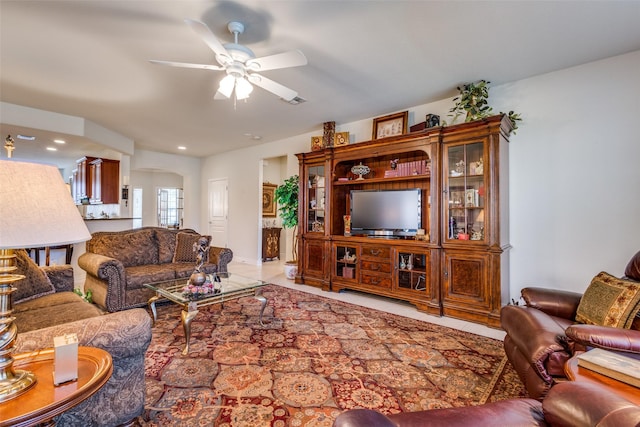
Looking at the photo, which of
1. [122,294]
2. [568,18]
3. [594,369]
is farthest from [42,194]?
[568,18]

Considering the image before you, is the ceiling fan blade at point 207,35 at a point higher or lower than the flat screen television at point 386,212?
higher

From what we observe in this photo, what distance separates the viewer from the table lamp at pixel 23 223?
873 mm

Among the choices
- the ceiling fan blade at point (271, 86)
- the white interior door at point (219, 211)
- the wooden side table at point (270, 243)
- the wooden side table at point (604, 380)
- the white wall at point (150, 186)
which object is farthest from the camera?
the white wall at point (150, 186)

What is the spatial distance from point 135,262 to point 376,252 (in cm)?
311

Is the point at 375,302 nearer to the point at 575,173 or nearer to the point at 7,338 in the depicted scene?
the point at 575,173

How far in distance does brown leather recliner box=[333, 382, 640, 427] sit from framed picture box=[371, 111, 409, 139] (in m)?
3.49

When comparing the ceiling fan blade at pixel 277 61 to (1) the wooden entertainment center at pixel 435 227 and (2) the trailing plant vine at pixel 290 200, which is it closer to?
(1) the wooden entertainment center at pixel 435 227

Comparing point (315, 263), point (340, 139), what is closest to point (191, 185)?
point (315, 263)

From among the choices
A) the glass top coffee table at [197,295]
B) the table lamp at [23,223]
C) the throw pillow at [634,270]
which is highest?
the table lamp at [23,223]

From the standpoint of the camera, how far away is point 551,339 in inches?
59.3

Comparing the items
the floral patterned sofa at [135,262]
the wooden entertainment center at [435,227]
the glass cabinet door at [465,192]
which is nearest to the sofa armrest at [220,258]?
the floral patterned sofa at [135,262]

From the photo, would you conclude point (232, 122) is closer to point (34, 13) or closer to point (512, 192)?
point (34, 13)

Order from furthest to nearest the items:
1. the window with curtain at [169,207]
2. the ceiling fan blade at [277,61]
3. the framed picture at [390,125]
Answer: the window with curtain at [169,207] → the framed picture at [390,125] → the ceiling fan blade at [277,61]

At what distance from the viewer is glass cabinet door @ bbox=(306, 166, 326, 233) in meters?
4.61
